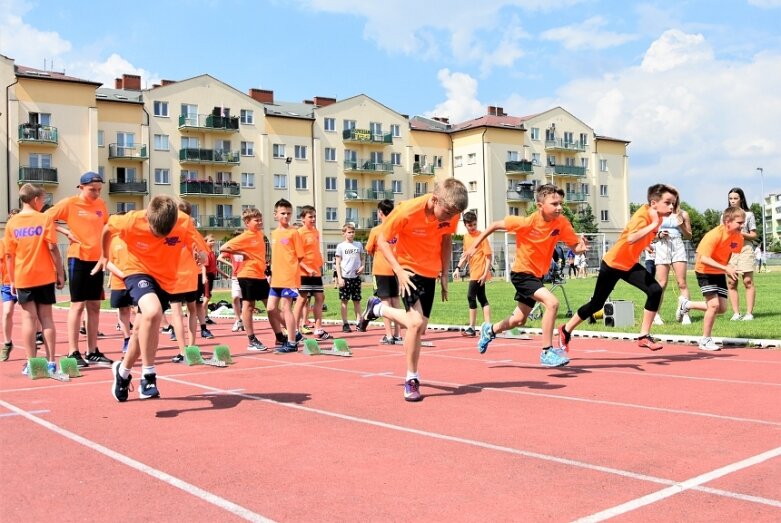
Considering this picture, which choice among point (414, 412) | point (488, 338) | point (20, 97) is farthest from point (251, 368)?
point (20, 97)

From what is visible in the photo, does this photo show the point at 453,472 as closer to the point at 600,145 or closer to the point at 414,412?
the point at 414,412

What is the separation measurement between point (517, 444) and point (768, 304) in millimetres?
13783

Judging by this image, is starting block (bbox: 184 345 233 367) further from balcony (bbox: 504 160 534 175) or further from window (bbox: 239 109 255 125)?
balcony (bbox: 504 160 534 175)

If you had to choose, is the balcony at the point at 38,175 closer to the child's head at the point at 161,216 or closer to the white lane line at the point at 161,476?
the child's head at the point at 161,216

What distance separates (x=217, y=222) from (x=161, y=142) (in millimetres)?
7825

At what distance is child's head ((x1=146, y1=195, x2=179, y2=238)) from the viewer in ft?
21.4

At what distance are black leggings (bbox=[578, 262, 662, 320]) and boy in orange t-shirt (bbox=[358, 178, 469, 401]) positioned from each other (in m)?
2.75

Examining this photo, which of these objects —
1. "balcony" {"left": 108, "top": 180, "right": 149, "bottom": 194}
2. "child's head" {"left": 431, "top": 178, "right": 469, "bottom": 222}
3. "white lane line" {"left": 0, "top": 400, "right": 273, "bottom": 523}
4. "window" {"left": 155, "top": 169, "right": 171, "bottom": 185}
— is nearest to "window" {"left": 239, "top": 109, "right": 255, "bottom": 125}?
"window" {"left": 155, "top": 169, "right": 171, "bottom": 185}

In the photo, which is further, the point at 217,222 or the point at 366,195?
the point at 366,195

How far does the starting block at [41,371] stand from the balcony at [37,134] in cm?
5176

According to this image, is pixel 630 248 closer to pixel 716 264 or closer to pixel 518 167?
pixel 716 264

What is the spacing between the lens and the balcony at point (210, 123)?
6291cm

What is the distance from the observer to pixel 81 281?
9.13 meters

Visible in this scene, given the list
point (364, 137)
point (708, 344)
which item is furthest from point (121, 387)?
point (364, 137)
